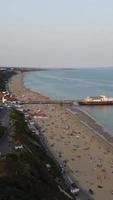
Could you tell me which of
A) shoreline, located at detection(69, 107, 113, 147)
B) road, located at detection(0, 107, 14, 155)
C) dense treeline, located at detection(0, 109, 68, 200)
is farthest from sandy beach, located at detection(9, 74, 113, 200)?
road, located at detection(0, 107, 14, 155)

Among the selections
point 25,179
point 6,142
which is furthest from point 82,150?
point 25,179

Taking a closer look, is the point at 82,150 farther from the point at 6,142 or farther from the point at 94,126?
the point at 94,126

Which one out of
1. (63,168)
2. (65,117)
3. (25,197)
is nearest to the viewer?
(25,197)

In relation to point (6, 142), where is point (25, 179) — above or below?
below

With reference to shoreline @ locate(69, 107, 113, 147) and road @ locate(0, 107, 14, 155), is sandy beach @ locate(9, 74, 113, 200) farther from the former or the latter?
road @ locate(0, 107, 14, 155)

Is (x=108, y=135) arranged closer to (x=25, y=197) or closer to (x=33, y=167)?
(x=33, y=167)

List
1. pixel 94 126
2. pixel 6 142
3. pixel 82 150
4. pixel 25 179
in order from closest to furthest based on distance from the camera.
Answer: pixel 25 179, pixel 6 142, pixel 82 150, pixel 94 126

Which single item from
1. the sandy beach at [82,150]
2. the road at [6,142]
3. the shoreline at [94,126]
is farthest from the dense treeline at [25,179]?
the shoreline at [94,126]

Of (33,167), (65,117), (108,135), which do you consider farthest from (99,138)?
(33,167)

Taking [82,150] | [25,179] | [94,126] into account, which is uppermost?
[25,179]
